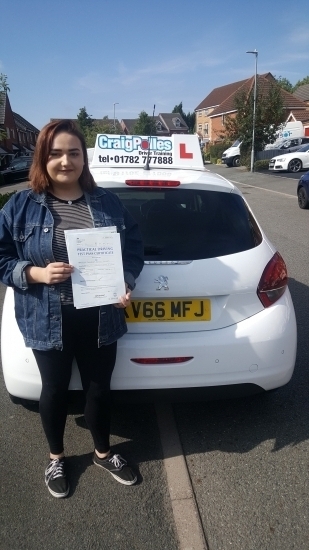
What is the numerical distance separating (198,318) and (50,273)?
3.07 ft

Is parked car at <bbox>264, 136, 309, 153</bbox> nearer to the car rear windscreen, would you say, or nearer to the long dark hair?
the car rear windscreen

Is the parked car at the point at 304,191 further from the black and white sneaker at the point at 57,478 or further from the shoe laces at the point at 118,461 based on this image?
the black and white sneaker at the point at 57,478

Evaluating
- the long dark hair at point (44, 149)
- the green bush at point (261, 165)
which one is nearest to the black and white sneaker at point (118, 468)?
the long dark hair at point (44, 149)

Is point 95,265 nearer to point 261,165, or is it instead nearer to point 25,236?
point 25,236

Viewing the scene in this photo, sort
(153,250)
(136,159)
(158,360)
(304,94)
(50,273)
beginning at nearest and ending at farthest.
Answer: (50,273) < (158,360) < (153,250) < (136,159) < (304,94)

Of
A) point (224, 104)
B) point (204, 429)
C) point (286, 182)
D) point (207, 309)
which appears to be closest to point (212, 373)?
point (207, 309)

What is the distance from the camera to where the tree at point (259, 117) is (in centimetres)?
3238

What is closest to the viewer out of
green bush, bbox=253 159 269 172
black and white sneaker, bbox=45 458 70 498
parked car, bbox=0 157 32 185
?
black and white sneaker, bbox=45 458 70 498

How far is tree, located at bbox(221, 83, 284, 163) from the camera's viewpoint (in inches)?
1275

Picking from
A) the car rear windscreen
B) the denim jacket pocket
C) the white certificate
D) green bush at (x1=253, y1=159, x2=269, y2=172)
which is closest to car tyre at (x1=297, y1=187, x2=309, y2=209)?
the car rear windscreen

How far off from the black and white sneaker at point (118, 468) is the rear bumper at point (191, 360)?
0.40 metres

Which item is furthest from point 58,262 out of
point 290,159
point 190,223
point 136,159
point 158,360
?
point 290,159

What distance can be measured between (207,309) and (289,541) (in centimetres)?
119

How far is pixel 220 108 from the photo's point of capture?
2456 inches
